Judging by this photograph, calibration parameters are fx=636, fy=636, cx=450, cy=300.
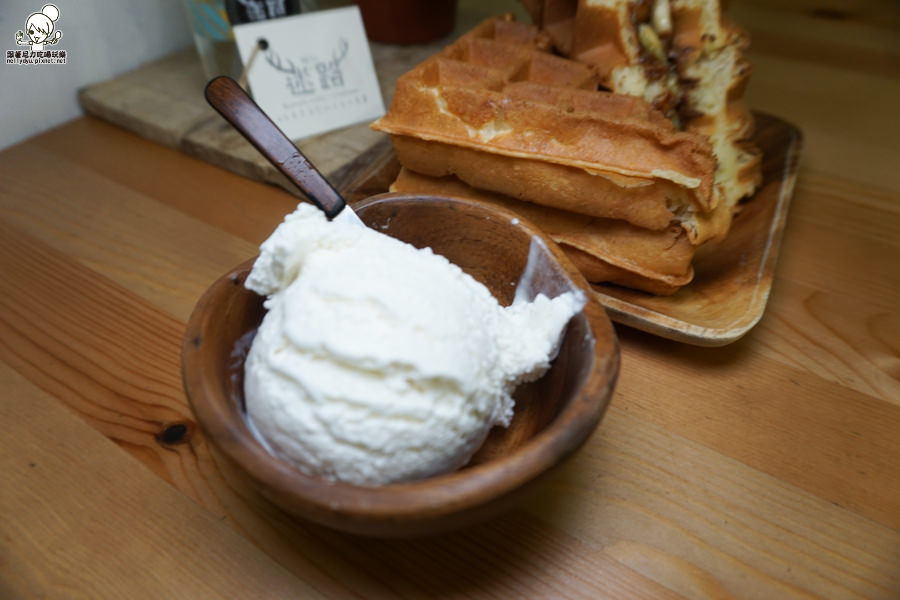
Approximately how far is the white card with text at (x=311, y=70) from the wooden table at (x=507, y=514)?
16 centimetres

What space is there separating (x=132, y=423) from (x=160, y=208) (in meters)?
0.42

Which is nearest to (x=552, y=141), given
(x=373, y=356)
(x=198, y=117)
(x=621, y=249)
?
(x=621, y=249)

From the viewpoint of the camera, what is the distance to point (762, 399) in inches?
27.4

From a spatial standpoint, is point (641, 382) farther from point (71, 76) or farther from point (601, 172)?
point (71, 76)

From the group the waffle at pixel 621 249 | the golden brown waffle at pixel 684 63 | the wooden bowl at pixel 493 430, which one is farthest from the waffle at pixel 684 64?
the wooden bowl at pixel 493 430

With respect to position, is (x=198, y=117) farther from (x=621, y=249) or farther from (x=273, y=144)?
(x=621, y=249)

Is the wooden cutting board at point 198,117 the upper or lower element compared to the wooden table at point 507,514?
upper

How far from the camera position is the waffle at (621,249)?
0.72 meters

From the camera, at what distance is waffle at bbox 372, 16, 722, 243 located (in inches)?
27.3

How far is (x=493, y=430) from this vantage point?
603 millimetres

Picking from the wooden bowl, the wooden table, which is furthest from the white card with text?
the wooden bowl

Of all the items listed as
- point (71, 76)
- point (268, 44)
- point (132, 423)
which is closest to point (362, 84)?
point (268, 44)

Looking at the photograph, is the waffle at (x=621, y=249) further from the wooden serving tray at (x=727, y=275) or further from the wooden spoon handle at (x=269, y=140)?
A: the wooden spoon handle at (x=269, y=140)

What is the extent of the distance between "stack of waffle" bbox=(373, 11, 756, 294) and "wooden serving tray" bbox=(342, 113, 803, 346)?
0.11 feet
